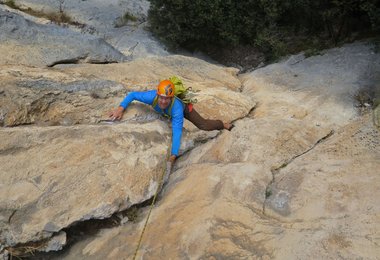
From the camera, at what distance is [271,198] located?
5.53 metres

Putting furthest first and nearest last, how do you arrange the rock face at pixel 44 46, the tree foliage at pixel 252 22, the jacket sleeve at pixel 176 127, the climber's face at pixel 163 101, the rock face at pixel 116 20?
the rock face at pixel 116 20 → the tree foliage at pixel 252 22 → the rock face at pixel 44 46 → the climber's face at pixel 163 101 → the jacket sleeve at pixel 176 127

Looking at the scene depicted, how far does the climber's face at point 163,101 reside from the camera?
6.70 metres

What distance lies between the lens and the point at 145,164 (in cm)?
608

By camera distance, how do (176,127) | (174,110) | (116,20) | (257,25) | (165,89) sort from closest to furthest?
(165,89) → (176,127) → (174,110) → (257,25) → (116,20)

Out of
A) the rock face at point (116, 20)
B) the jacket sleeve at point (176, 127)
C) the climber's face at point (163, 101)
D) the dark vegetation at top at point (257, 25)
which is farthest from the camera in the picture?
the rock face at point (116, 20)

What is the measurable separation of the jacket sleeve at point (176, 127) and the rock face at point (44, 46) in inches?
130

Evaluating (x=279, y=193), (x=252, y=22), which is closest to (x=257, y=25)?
(x=252, y=22)

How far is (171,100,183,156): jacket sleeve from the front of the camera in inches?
259

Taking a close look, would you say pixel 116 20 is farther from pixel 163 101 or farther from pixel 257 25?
pixel 163 101

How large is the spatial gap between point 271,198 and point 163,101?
8.09 feet

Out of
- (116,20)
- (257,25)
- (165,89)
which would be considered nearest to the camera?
(165,89)

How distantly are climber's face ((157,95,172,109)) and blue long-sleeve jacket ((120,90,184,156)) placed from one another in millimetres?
171

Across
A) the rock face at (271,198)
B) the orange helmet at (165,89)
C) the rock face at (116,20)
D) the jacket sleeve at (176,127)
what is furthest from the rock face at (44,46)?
the rock face at (271,198)

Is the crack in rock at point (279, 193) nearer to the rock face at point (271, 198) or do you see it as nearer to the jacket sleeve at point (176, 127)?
the rock face at point (271, 198)
